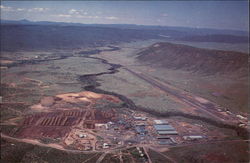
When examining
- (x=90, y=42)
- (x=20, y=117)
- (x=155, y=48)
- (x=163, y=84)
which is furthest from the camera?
(x=90, y=42)

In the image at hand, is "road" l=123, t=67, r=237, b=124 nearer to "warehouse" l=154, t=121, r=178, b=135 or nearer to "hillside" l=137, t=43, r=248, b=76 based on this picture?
"warehouse" l=154, t=121, r=178, b=135

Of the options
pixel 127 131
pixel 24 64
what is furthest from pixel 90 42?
pixel 127 131

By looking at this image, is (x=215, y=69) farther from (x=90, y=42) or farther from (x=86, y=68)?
(x=90, y=42)

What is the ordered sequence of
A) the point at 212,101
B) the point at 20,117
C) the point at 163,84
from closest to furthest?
the point at 20,117
the point at 212,101
the point at 163,84

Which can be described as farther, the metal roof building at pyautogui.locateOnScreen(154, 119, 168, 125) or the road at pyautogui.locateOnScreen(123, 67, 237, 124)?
the road at pyautogui.locateOnScreen(123, 67, 237, 124)

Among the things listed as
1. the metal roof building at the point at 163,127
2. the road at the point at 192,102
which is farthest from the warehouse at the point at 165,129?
the road at the point at 192,102

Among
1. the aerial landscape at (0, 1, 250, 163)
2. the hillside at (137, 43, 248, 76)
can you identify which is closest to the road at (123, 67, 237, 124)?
the aerial landscape at (0, 1, 250, 163)

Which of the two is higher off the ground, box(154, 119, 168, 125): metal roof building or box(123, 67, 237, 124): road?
box(123, 67, 237, 124): road

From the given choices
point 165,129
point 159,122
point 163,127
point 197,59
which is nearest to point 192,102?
point 159,122

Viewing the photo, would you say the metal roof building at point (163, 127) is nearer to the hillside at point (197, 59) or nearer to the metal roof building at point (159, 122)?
the metal roof building at point (159, 122)
